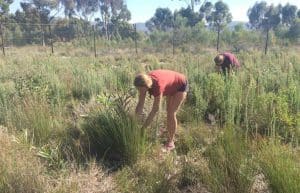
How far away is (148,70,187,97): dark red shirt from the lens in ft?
15.4

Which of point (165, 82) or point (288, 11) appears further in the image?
point (288, 11)

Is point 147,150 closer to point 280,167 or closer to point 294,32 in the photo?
point 280,167

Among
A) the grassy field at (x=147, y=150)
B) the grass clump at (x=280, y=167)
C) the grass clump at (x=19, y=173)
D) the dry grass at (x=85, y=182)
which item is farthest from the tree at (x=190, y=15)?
the grass clump at (x=280, y=167)

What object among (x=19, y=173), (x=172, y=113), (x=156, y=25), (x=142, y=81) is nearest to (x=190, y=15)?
(x=156, y=25)

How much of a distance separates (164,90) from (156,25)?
62001 millimetres

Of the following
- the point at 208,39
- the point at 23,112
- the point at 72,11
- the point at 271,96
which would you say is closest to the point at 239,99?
the point at 271,96

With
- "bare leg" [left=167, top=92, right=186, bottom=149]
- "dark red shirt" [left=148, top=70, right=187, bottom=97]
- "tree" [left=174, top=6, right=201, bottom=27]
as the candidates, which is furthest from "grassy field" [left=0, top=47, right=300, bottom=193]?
"tree" [left=174, top=6, right=201, bottom=27]

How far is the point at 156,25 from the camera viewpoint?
6575 centimetres

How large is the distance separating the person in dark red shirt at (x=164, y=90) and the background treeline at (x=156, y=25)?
12.6 metres

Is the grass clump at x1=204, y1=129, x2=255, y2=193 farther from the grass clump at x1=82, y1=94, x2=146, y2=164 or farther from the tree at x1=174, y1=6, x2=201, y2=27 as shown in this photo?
the tree at x1=174, y1=6, x2=201, y2=27

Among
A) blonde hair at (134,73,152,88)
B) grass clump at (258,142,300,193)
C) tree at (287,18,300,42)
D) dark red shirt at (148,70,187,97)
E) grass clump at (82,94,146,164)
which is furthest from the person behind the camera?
tree at (287,18,300,42)

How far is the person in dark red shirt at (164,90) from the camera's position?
450 cm

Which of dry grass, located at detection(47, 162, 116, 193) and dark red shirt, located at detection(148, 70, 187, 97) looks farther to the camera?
dark red shirt, located at detection(148, 70, 187, 97)

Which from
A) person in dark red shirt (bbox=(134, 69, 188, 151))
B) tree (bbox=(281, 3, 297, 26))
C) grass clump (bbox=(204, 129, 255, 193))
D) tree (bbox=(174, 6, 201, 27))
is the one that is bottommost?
grass clump (bbox=(204, 129, 255, 193))
